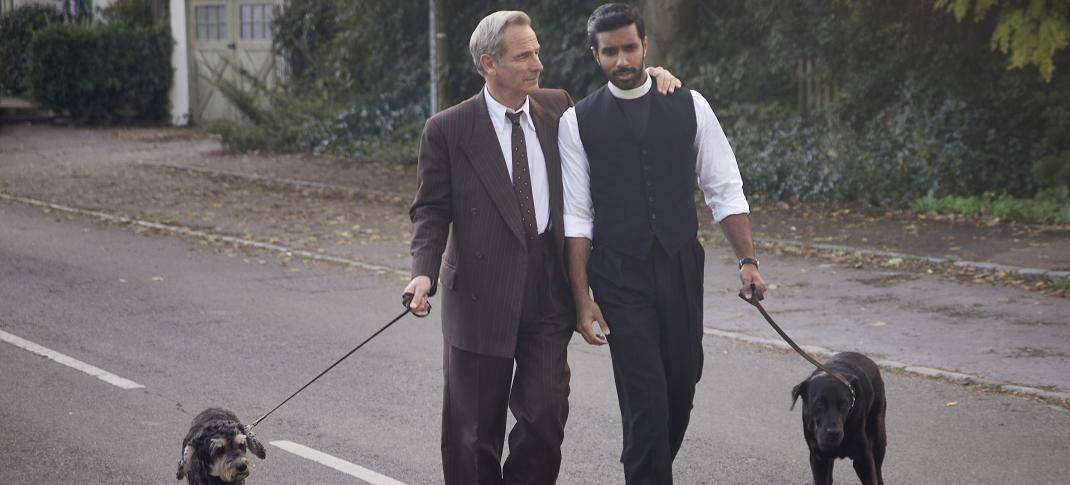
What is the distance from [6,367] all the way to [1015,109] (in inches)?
467

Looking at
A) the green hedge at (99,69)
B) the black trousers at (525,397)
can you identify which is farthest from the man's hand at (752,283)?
the green hedge at (99,69)

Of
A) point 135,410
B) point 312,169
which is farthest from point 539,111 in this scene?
point 312,169

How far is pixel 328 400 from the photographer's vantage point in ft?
25.8

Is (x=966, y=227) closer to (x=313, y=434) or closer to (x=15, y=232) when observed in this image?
(x=313, y=434)

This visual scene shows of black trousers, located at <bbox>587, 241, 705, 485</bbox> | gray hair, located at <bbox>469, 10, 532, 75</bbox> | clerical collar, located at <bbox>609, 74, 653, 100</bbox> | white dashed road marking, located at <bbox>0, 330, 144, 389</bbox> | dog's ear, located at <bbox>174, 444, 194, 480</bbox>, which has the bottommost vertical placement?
white dashed road marking, located at <bbox>0, 330, 144, 389</bbox>

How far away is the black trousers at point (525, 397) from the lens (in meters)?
4.95

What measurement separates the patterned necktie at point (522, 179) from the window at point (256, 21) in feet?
79.5

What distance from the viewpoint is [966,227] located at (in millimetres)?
13688

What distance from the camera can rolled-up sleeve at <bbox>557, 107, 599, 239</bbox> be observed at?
4.93m

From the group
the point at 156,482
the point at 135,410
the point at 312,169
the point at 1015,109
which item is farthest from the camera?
the point at 312,169

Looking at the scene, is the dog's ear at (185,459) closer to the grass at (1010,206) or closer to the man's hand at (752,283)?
the man's hand at (752,283)

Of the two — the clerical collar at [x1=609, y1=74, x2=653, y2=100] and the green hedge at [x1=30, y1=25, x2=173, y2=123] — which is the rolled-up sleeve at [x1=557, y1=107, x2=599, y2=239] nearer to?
the clerical collar at [x1=609, y1=74, x2=653, y2=100]

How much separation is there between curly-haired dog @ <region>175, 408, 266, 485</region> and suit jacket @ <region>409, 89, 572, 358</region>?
875 mm

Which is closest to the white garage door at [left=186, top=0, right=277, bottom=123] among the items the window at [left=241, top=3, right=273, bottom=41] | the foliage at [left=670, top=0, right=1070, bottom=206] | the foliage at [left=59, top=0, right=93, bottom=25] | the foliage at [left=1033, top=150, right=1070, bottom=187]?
the window at [left=241, top=3, right=273, bottom=41]
